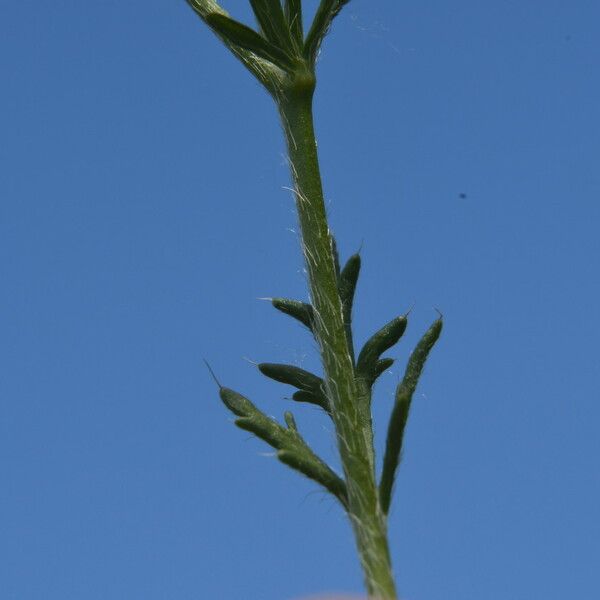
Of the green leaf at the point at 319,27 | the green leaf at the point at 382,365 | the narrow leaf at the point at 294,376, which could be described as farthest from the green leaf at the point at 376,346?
the green leaf at the point at 319,27

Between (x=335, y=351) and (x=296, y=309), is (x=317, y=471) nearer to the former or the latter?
(x=335, y=351)

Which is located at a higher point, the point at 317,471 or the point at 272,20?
the point at 272,20

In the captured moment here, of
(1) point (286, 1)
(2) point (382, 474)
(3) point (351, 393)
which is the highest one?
(1) point (286, 1)

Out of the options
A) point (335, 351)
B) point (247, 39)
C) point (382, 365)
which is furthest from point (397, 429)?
point (247, 39)

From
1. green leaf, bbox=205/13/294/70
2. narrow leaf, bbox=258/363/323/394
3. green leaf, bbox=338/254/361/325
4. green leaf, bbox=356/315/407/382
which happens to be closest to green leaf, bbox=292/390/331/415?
narrow leaf, bbox=258/363/323/394

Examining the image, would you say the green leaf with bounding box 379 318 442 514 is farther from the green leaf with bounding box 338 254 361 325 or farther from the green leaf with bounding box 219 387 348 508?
the green leaf with bounding box 338 254 361 325

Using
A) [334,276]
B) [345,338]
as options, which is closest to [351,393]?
[345,338]

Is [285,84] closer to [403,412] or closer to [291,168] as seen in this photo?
[291,168]
